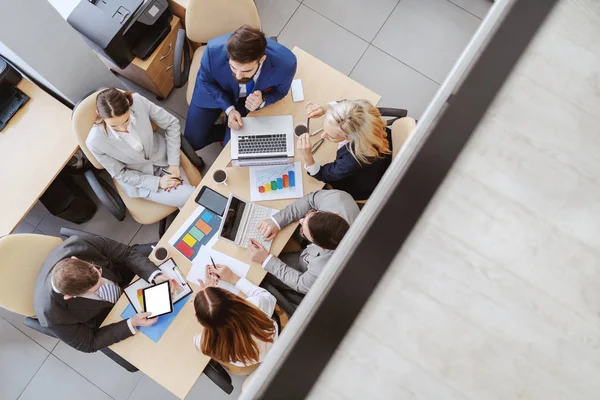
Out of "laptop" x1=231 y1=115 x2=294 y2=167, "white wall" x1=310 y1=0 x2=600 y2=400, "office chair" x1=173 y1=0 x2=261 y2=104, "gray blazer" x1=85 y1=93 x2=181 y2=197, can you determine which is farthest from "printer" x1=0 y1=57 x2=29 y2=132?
"white wall" x1=310 y1=0 x2=600 y2=400

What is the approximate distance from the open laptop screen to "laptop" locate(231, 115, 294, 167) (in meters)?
0.23

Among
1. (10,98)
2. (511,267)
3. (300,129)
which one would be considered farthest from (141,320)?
(511,267)

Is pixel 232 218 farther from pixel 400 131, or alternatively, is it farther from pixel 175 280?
pixel 400 131

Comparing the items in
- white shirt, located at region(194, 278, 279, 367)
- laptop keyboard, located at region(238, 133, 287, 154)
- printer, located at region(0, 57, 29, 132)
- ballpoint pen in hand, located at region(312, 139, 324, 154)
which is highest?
ballpoint pen in hand, located at region(312, 139, 324, 154)

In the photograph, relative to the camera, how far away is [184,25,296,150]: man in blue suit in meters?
2.22

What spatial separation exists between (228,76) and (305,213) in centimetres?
98

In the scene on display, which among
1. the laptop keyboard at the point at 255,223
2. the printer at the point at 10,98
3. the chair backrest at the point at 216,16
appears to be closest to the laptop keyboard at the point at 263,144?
the laptop keyboard at the point at 255,223

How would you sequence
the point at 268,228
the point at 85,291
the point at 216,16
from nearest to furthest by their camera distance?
the point at 85,291, the point at 268,228, the point at 216,16

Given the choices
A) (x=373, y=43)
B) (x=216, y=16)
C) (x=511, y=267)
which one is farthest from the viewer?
(x=373, y=43)

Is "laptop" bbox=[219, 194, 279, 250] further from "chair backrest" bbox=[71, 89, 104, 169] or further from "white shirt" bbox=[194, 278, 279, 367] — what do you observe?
"chair backrest" bbox=[71, 89, 104, 169]

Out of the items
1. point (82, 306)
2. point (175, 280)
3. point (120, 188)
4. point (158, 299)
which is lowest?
point (82, 306)

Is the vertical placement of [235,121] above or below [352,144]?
below

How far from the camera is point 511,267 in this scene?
705 mm

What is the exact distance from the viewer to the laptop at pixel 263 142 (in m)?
2.40
